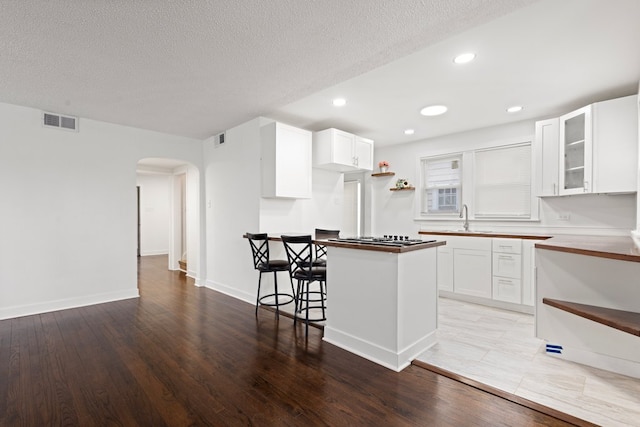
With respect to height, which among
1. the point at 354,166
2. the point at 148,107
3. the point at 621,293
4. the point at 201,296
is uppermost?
the point at 148,107

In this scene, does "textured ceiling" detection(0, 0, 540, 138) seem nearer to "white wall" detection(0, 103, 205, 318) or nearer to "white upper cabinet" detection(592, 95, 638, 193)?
"white wall" detection(0, 103, 205, 318)

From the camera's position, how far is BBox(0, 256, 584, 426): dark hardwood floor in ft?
5.83

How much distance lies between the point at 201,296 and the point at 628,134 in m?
5.59

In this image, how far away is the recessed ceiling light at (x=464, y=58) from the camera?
2.53 meters

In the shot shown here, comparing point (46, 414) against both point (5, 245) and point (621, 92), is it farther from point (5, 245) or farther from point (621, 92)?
point (621, 92)

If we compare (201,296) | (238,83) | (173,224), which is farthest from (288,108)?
(173,224)

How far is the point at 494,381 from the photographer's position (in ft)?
7.03

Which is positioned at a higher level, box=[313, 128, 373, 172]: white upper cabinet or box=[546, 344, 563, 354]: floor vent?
box=[313, 128, 373, 172]: white upper cabinet

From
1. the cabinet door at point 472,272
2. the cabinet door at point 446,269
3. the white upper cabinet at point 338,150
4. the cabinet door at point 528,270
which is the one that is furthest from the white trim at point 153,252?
the cabinet door at point 528,270

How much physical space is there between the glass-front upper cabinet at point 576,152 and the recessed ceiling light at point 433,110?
141 cm

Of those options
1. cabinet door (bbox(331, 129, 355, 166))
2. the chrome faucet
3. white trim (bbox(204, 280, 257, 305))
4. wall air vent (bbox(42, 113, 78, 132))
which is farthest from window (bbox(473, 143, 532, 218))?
wall air vent (bbox(42, 113, 78, 132))

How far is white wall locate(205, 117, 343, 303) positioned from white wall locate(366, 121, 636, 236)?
3.79ft

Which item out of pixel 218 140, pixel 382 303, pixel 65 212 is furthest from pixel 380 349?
pixel 65 212

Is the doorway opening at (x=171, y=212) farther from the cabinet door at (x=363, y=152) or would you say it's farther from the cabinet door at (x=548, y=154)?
the cabinet door at (x=548, y=154)
